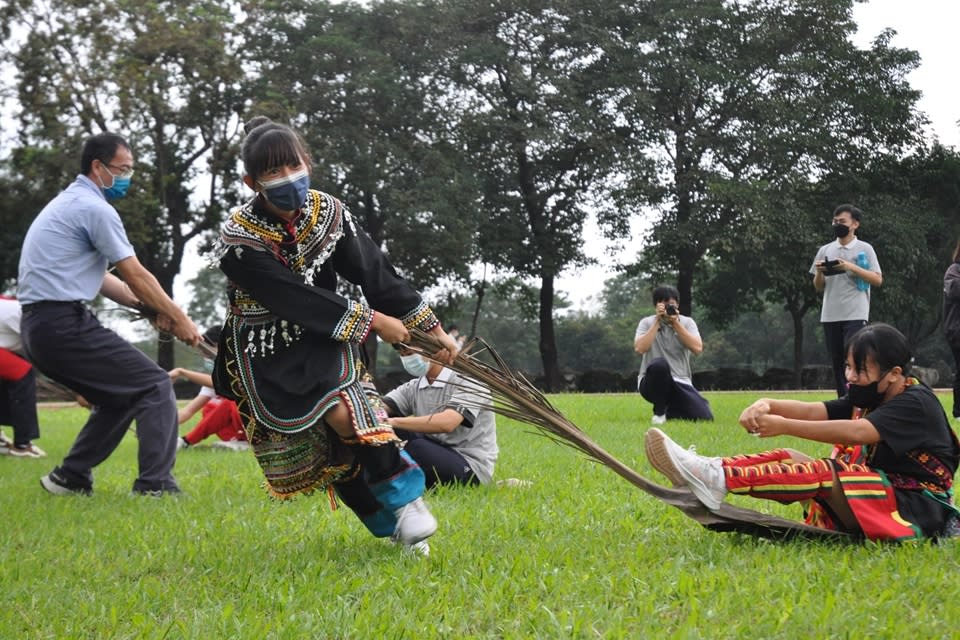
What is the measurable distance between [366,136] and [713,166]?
32.4ft

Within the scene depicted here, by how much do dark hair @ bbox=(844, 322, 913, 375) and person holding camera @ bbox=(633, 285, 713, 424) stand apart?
19.6 ft

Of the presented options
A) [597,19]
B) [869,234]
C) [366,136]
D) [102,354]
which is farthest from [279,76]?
[102,354]

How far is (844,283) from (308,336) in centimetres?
689

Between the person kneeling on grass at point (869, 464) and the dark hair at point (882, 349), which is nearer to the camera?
the person kneeling on grass at point (869, 464)

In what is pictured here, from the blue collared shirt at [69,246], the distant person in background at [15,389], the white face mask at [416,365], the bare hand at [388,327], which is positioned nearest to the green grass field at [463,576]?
the white face mask at [416,365]

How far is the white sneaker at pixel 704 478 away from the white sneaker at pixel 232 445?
6210 millimetres

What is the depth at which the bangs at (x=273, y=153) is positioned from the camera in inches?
151

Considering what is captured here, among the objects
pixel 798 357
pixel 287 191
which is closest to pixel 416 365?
pixel 287 191

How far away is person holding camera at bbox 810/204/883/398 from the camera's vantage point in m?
9.44

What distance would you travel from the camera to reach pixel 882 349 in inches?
158

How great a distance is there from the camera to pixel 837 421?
12.8ft

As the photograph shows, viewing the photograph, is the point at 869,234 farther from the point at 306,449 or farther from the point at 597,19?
the point at 306,449

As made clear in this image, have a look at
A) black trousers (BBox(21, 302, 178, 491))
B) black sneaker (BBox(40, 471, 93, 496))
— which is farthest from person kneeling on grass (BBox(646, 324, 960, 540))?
black sneaker (BBox(40, 471, 93, 496))

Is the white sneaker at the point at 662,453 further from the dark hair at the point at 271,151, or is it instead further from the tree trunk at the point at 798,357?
the tree trunk at the point at 798,357
